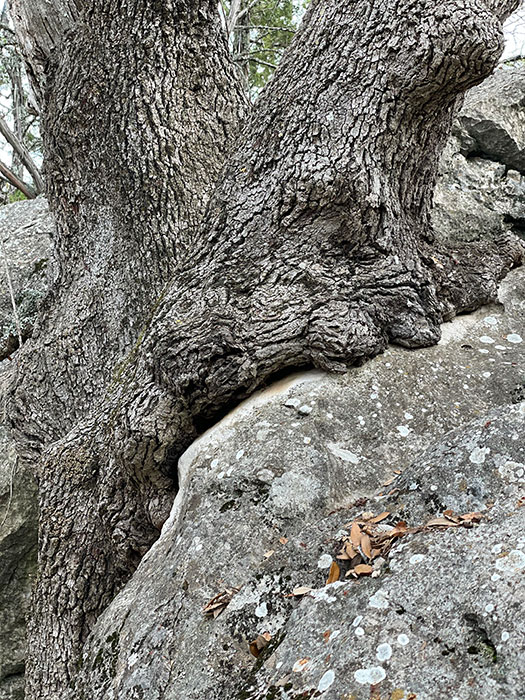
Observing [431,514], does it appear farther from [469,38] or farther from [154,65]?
[154,65]

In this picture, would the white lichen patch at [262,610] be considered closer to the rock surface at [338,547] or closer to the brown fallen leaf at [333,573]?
the rock surface at [338,547]

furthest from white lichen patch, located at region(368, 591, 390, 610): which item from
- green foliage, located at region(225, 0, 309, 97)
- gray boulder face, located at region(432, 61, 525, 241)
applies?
green foliage, located at region(225, 0, 309, 97)

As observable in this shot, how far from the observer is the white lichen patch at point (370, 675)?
1.51 meters

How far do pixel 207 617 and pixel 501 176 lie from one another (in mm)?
3992

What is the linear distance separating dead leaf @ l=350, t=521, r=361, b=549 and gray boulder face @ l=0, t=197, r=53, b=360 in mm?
3466

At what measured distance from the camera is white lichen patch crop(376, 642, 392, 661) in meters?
1.55

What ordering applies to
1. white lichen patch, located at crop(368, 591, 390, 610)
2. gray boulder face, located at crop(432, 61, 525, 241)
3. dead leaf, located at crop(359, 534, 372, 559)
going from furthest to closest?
gray boulder face, located at crop(432, 61, 525, 241) < dead leaf, located at crop(359, 534, 372, 559) < white lichen patch, located at crop(368, 591, 390, 610)

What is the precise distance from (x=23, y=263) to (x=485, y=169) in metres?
3.61

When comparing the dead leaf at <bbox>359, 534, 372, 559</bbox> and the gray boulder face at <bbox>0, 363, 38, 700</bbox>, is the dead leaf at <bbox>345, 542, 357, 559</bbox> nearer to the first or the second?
the dead leaf at <bbox>359, 534, 372, 559</bbox>

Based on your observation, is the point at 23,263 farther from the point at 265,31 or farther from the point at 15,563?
the point at 265,31

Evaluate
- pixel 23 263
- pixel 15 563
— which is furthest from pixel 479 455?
pixel 23 263

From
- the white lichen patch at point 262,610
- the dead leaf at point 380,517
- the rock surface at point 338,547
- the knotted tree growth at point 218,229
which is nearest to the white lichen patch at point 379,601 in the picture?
the rock surface at point 338,547

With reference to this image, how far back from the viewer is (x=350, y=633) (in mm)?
1643

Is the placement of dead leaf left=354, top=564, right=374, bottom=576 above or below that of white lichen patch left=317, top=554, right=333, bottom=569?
above
